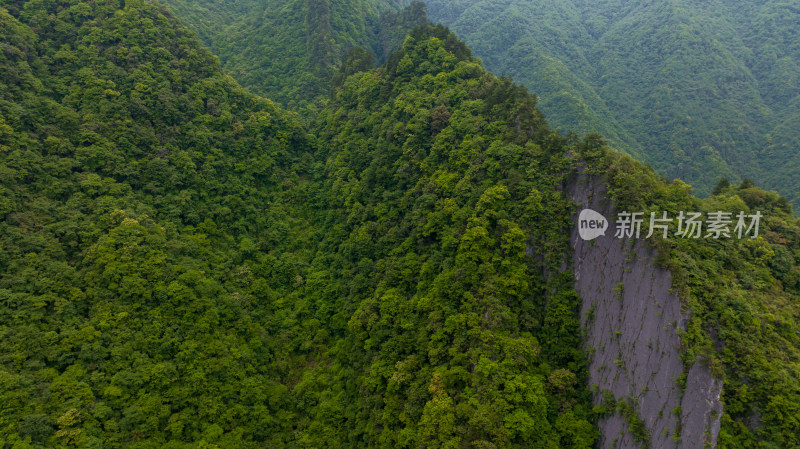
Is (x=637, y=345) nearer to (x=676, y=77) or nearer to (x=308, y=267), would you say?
(x=308, y=267)

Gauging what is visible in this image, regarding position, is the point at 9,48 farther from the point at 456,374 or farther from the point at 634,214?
the point at 634,214

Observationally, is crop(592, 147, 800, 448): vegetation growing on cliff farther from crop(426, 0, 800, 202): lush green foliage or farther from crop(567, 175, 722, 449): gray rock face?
crop(426, 0, 800, 202): lush green foliage

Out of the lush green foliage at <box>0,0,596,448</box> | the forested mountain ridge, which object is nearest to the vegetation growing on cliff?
the lush green foliage at <box>0,0,596,448</box>

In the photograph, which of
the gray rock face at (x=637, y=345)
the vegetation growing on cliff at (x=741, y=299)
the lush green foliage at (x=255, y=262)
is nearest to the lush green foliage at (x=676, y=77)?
the lush green foliage at (x=255, y=262)

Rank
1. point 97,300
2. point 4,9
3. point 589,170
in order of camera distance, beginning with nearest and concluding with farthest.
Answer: point 589,170
point 97,300
point 4,9

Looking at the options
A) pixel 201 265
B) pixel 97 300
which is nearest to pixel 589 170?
pixel 201 265

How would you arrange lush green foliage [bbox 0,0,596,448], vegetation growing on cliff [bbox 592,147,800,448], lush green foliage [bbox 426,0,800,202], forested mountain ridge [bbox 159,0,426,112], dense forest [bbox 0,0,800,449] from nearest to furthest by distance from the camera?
vegetation growing on cliff [bbox 592,147,800,448] → dense forest [bbox 0,0,800,449] → lush green foliage [bbox 0,0,596,448] → lush green foliage [bbox 426,0,800,202] → forested mountain ridge [bbox 159,0,426,112]
